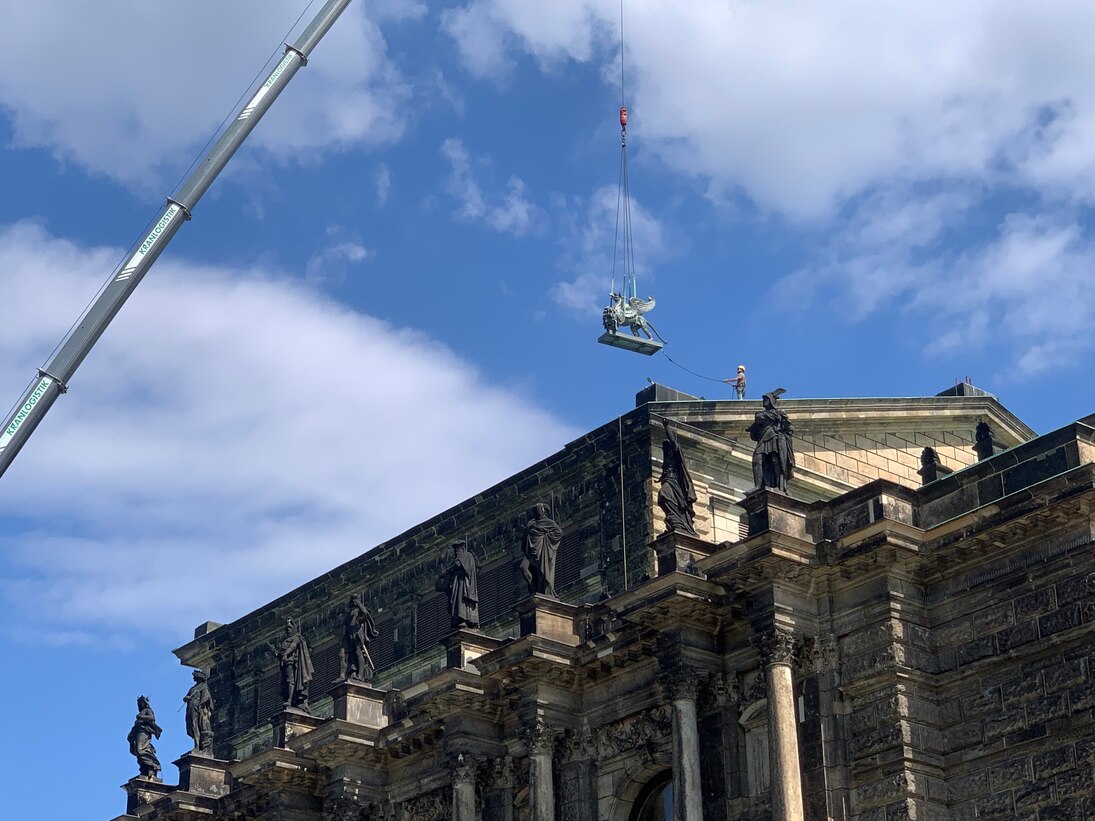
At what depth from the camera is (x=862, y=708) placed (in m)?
30.9

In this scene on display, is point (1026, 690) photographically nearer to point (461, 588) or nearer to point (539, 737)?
point (539, 737)

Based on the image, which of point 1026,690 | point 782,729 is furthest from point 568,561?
point 1026,690

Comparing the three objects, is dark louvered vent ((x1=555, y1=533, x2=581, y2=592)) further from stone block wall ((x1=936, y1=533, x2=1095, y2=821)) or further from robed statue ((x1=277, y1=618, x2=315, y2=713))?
stone block wall ((x1=936, y1=533, x2=1095, y2=821))

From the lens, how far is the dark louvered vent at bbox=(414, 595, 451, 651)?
45.9m

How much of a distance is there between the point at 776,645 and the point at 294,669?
17.2 meters

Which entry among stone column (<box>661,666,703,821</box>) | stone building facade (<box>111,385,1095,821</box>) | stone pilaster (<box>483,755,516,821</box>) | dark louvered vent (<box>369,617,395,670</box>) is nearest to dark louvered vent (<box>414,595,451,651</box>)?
stone building facade (<box>111,385,1095,821</box>)

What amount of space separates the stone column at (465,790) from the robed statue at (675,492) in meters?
6.90

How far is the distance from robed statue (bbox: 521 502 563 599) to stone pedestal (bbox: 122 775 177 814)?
1579cm

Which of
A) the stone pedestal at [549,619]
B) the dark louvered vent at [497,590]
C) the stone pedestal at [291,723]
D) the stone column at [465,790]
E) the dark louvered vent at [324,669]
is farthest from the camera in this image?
the dark louvered vent at [324,669]

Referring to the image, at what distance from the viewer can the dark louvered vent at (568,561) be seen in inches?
1645

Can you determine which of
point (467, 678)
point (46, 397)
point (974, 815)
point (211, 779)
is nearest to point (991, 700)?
point (974, 815)

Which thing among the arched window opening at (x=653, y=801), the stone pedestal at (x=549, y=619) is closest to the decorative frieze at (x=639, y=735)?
the arched window opening at (x=653, y=801)

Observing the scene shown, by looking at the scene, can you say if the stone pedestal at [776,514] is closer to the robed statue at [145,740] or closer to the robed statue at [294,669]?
the robed statue at [294,669]

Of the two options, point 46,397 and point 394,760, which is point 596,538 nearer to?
point 394,760
